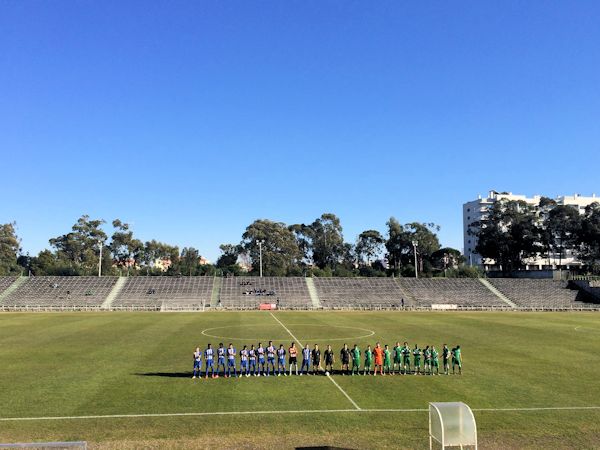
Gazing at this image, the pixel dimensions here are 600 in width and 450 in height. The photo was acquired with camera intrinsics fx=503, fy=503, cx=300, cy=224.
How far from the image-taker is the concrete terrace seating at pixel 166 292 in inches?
3457

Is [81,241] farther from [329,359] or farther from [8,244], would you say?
[329,359]

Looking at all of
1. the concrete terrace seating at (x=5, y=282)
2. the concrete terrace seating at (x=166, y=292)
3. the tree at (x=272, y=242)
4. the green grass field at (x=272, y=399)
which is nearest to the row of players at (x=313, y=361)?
the green grass field at (x=272, y=399)

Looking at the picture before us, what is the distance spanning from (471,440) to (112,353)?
25.2 meters

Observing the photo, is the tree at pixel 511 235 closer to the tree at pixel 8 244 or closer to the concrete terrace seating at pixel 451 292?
the concrete terrace seating at pixel 451 292

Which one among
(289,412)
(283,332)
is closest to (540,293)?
(283,332)

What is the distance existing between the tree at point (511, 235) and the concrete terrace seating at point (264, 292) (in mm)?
52095

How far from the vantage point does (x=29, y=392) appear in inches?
845

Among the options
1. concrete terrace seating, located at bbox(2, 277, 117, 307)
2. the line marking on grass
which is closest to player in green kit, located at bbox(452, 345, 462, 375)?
the line marking on grass

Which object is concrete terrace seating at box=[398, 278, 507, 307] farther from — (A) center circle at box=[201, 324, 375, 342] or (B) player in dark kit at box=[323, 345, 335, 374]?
(B) player in dark kit at box=[323, 345, 335, 374]

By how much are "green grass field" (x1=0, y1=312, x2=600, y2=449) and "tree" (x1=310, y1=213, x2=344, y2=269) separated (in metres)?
125

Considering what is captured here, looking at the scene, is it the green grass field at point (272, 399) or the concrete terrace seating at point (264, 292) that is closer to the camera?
the green grass field at point (272, 399)

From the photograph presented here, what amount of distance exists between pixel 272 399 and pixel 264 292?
76.9 m

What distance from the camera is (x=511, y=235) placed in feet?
409

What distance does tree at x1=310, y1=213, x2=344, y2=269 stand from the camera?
16288 centimetres
